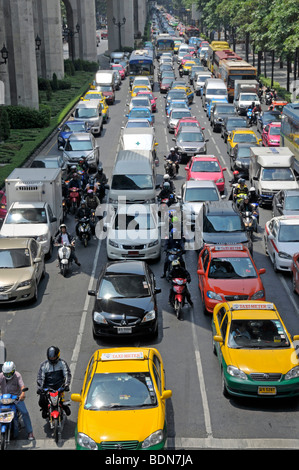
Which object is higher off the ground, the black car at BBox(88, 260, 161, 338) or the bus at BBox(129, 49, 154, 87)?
the bus at BBox(129, 49, 154, 87)

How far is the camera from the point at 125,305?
1692 cm

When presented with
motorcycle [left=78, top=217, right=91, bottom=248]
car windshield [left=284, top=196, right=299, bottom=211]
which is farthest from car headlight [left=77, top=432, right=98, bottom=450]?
car windshield [left=284, top=196, right=299, bottom=211]

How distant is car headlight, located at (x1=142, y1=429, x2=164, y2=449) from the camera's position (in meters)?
11.3

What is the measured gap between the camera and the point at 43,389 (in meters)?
12.6

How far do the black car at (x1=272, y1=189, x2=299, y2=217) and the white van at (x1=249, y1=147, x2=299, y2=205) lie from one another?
3.07 m

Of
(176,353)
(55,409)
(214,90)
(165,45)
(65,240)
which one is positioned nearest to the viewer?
(55,409)

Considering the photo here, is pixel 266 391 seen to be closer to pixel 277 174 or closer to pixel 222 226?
pixel 222 226

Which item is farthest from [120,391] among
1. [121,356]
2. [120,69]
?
[120,69]

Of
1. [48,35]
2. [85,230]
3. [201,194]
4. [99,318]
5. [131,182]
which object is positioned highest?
[48,35]

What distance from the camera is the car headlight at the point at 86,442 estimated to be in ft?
36.9

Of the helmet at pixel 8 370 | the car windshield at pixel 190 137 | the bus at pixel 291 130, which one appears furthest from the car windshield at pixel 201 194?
the helmet at pixel 8 370

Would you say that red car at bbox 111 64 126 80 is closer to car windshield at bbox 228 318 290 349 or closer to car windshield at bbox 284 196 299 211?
car windshield at bbox 284 196 299 211

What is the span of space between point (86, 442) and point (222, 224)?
12.4 m

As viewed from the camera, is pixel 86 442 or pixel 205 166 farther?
pixel 205 166
